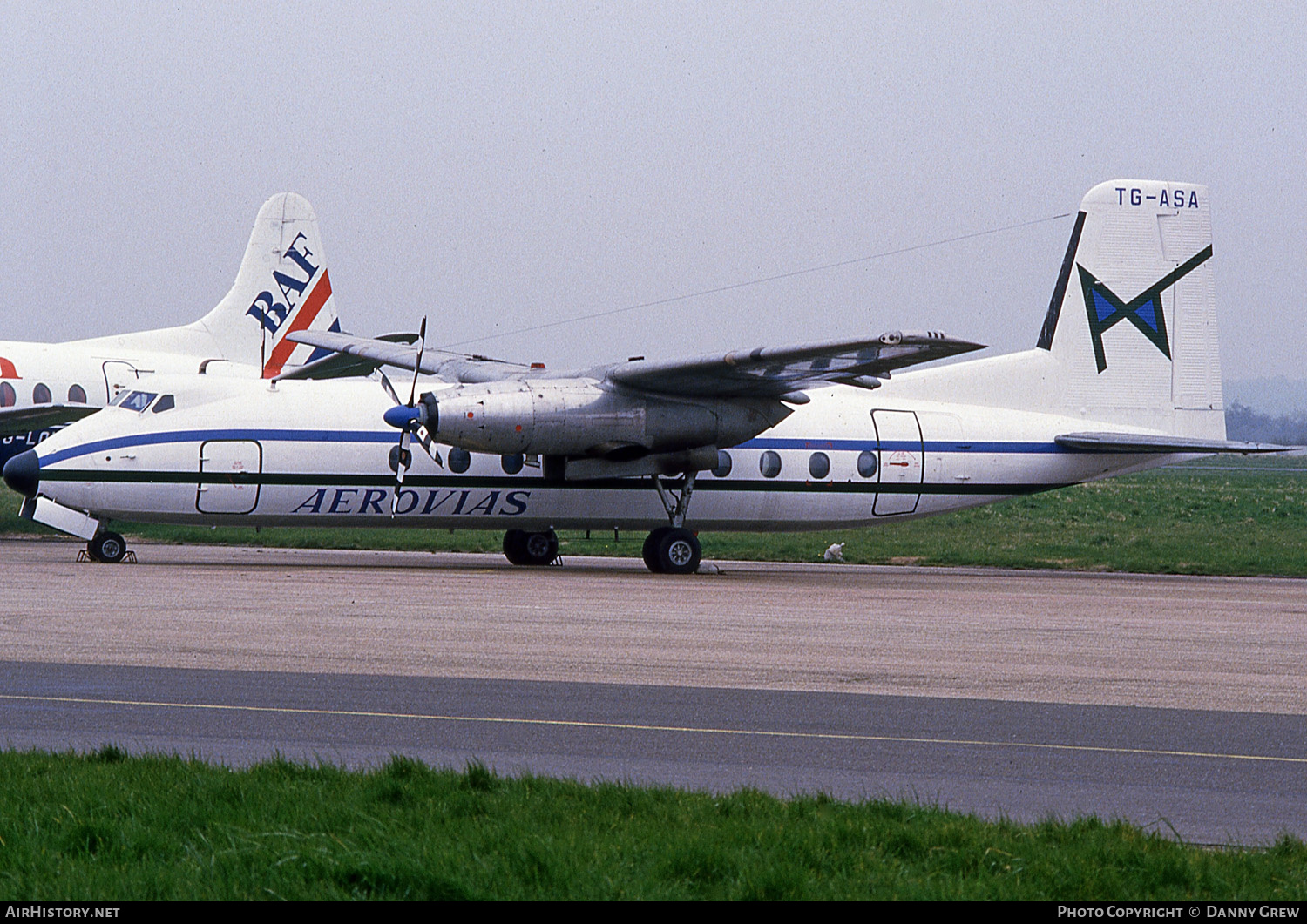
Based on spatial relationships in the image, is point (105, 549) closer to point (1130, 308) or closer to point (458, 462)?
point (458, 462)

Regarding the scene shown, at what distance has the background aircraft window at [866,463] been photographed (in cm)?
2584

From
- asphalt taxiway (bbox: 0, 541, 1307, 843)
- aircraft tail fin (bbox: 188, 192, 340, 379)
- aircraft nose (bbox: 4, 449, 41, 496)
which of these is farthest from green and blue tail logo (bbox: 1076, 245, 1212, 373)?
aircraft tail fin (bbox: 188, 192, 340, 379)

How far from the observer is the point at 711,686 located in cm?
1122

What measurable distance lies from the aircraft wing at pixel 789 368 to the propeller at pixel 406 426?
3108mm

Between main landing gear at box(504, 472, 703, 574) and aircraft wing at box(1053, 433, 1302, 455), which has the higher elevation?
aircraft wing at box(1053, 433, 1302, 455)

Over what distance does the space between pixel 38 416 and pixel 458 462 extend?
1065 centimetres

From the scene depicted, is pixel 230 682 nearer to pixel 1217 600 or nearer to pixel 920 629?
pixel 920 629

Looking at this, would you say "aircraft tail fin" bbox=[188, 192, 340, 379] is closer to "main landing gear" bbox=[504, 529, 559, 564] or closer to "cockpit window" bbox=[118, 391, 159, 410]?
"main landing gear" bbox=[504, 529, 559, 564]

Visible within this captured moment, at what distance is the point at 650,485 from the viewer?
2478cm

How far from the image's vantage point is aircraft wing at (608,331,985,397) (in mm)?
20547

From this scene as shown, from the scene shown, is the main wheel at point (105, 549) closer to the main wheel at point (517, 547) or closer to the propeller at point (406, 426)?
the propeller at point (406, 426)

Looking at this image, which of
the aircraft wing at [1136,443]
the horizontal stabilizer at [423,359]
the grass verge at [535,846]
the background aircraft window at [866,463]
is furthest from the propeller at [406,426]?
the grass verge at [535,846]

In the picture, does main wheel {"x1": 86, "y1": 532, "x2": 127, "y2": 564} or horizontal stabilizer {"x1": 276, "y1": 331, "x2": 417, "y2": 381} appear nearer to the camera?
main wheel {"x1": 86, "y1": 532, "x2": 127, "y2": 564}

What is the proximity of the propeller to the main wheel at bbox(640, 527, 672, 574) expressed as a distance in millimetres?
3723
